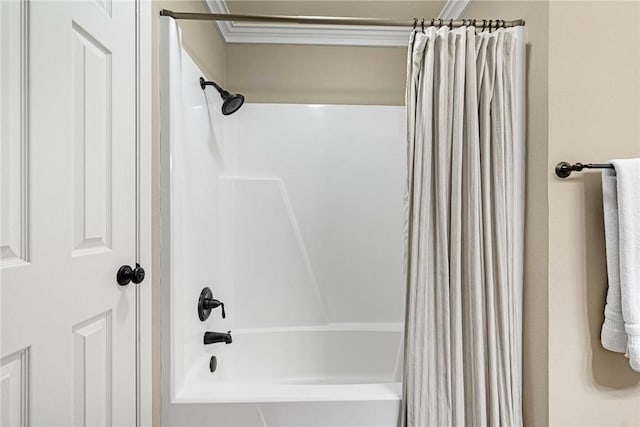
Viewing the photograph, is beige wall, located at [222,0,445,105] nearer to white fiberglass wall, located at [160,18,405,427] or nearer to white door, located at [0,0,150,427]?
white fiberglass wall, located at [160,18,405,427]

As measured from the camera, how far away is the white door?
2.76 ft

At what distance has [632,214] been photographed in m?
1.37

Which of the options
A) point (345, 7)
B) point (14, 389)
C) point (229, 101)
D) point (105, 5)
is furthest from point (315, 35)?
point (14, 389)

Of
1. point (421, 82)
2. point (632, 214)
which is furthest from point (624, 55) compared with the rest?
point (421, 82)

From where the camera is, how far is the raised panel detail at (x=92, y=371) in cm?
106

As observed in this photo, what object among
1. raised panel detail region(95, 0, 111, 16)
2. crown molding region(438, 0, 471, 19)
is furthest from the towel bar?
raised panel detail region(95, 0, 111, 16)

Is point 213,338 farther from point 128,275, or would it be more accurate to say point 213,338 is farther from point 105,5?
point 105,5

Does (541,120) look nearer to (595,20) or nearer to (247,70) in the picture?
(595,20)

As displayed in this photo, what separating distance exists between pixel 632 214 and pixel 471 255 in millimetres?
484

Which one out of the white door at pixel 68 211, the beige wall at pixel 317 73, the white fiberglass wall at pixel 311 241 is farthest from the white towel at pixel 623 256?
the beige wall at pixel 317 73

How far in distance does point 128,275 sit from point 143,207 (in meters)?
0.23

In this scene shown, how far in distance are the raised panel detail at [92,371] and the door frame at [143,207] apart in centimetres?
18

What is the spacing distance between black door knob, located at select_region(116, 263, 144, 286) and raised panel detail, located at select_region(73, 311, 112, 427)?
0.09 meters

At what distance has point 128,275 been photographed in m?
1.28
